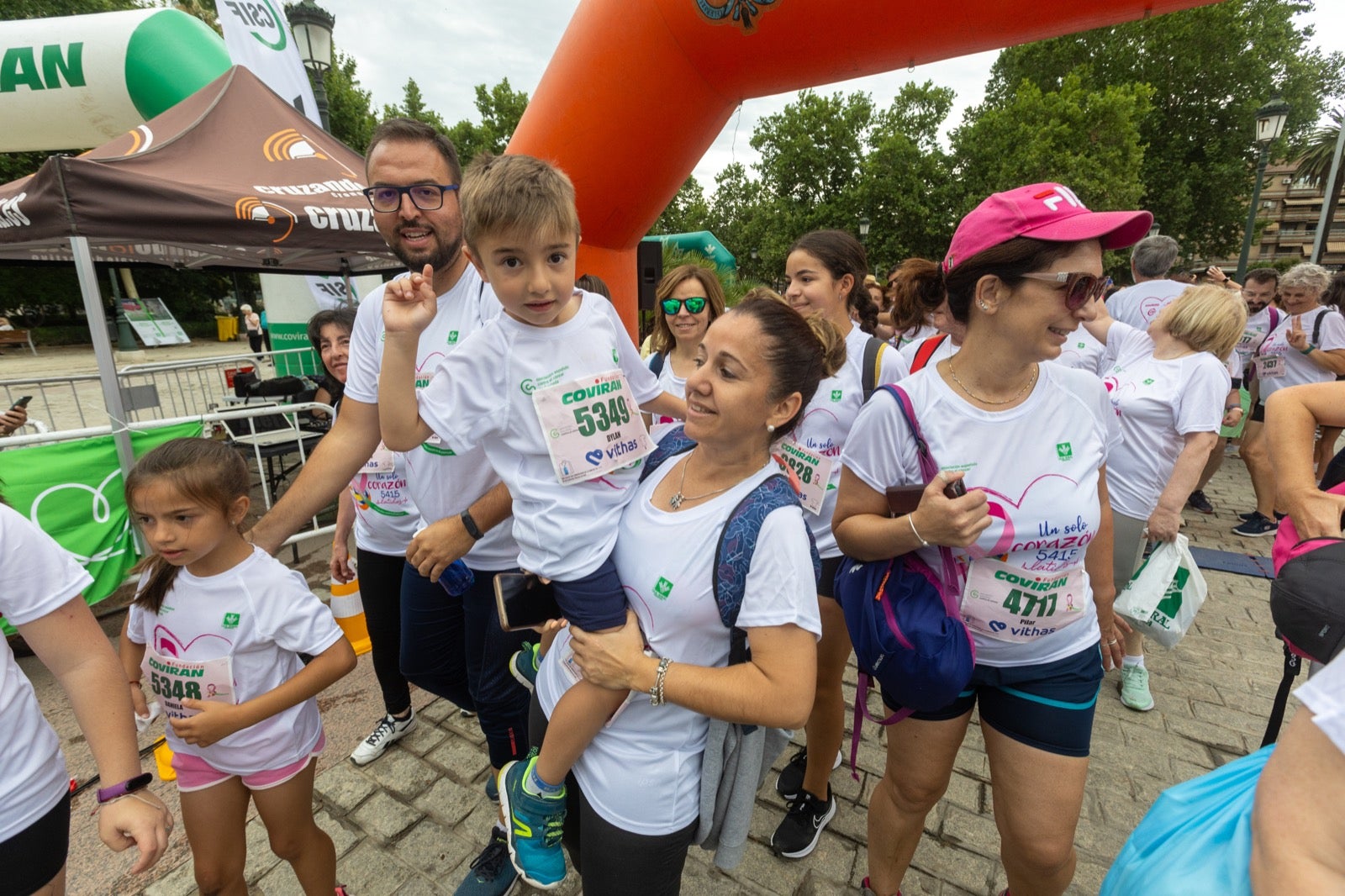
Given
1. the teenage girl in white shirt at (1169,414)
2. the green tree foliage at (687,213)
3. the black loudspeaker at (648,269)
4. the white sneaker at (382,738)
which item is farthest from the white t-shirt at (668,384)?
the green tree foliage at (687,213)

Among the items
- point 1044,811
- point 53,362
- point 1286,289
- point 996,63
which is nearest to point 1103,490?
point 1044,811

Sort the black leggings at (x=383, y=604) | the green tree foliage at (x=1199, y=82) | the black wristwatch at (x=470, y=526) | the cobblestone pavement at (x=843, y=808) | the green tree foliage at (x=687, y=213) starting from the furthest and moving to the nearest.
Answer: the green tree foliage at (x=687, y=213)
the green tree foliage at (x=1199, y=82)
the black leggings at (x=383, y=604)
the cobblestone pavement at (x=843, y=808)
the black wristwatch at (x=470, y=526)

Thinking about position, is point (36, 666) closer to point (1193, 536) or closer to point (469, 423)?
point (469, 423)

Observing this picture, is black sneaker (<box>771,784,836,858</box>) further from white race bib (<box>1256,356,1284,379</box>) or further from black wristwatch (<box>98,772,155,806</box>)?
white race bib (<box>1256,356,1284,379</box>)

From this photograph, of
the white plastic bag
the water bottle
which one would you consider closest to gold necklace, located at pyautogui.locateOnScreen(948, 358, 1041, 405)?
the water bottle

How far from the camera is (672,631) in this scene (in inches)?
54.2

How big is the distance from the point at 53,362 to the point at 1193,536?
94.6 ft

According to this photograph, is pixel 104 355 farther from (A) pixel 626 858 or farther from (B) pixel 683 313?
(A) pixel 626 858

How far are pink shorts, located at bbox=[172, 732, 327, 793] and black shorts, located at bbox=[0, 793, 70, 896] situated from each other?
29cm

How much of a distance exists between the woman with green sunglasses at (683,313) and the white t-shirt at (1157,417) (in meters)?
2.08

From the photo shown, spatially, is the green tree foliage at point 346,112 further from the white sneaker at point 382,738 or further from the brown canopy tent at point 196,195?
the white sneaker at point 382,738

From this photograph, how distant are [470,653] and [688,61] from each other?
14.9 ft

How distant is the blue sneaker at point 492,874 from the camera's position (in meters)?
2.14

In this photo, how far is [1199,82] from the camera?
25.1 metres
